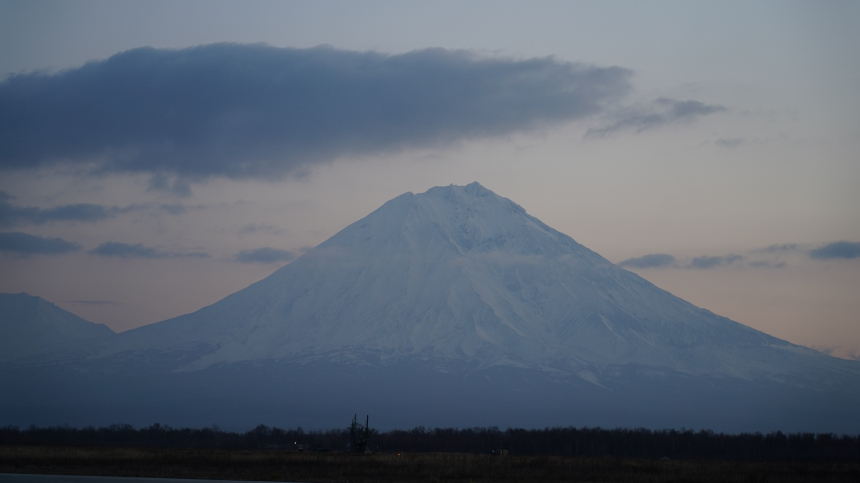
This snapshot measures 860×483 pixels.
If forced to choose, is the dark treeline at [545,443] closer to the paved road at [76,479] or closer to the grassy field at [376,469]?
the grassy field at [376,469]

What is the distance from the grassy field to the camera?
5094 cm

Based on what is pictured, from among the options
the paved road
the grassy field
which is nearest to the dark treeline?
the grassy field

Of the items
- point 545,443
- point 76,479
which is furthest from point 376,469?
point 545,443

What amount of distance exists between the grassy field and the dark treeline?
3228 cm

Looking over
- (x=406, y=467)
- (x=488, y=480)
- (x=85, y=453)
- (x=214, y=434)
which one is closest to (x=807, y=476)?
(x=488, y=480)

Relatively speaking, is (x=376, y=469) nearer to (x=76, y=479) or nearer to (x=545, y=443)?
(x=76, y=479)

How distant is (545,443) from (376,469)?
53.2 meters

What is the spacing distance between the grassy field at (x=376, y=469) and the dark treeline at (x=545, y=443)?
32.3m

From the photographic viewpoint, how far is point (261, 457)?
61312 mm

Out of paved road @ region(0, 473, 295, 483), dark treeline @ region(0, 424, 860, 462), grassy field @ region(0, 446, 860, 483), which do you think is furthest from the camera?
dark treeline @ region(0, 424, 860, 462)

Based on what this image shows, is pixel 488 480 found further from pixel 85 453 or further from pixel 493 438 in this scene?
pixel 493 438

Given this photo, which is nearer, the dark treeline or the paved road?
the paved road

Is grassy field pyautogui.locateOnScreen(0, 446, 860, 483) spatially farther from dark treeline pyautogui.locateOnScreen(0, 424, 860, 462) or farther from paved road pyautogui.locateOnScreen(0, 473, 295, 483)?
dark treeline pyautogui.locateOnScreen(0, 424, 860, 462)

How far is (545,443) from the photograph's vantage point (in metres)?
104
